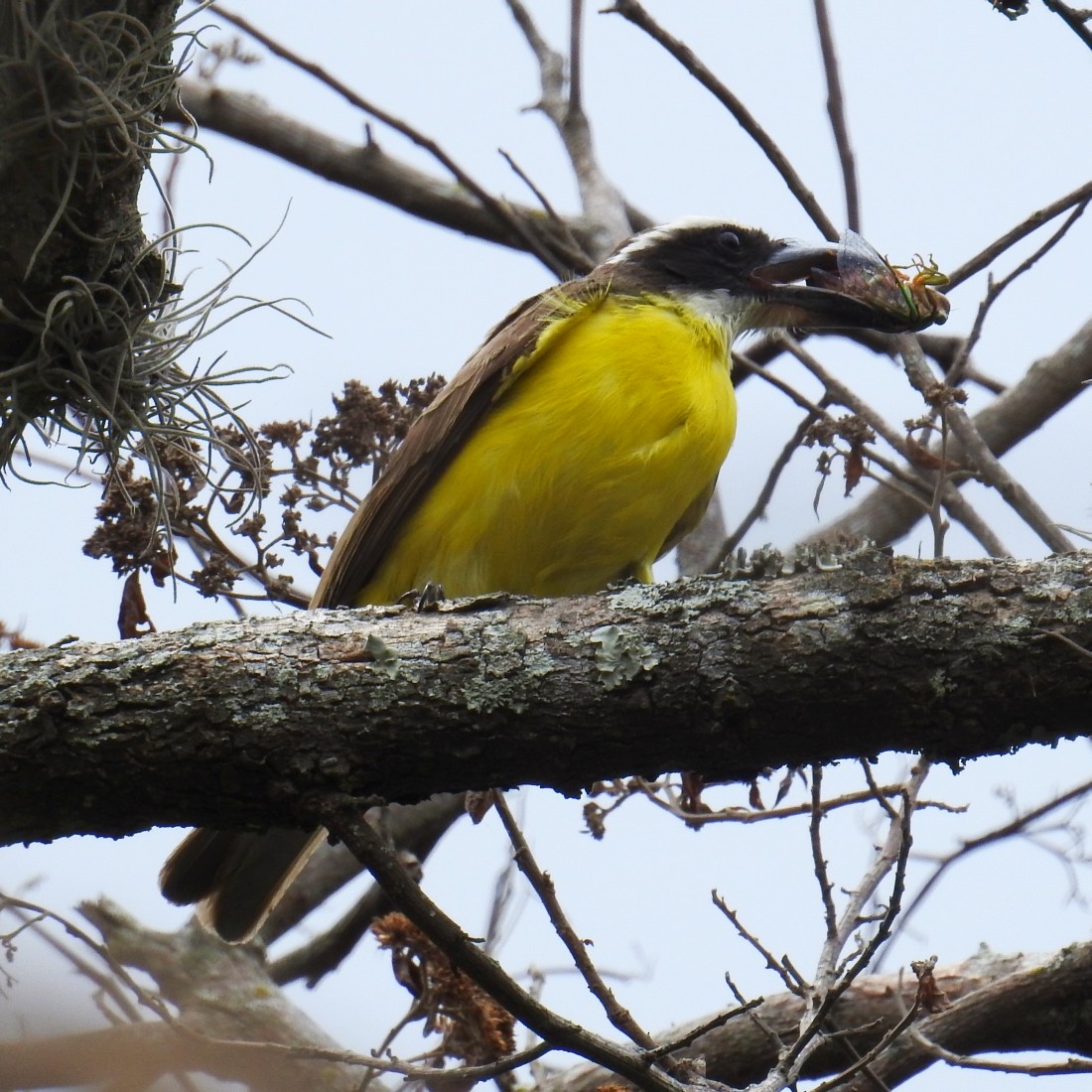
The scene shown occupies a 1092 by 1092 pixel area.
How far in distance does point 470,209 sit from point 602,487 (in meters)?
3.25

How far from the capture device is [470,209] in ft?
23.5

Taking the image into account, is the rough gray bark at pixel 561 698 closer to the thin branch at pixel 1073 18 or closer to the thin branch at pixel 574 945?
the thin branch at pixel 574 945

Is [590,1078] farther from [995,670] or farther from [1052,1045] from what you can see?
[995,670]

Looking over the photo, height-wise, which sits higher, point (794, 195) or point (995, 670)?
point (794, 195)

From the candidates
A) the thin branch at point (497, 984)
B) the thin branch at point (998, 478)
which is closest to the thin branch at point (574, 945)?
the thin branch at point (497, 984)

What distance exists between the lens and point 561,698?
2.76 m

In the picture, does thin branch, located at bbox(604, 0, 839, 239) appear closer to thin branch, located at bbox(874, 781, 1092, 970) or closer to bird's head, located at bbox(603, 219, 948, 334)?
bird's head, located at bbox(603, 219, 948, 334)

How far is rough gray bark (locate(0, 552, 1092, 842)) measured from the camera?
8.67 ft

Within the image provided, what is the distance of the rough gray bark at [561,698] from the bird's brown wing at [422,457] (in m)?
1.66

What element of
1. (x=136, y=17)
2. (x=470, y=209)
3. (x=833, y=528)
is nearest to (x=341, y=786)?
(x=136, y=17)

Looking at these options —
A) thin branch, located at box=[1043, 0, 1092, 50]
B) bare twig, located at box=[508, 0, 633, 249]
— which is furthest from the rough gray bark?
bare twig, located at box=[508, 0, 633, 249]

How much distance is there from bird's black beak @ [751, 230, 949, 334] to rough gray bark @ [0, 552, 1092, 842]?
2.10 metres

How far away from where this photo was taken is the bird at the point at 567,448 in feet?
14.2

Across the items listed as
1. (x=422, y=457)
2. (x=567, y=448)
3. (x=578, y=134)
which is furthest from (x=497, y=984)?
(x=578, y=134)
